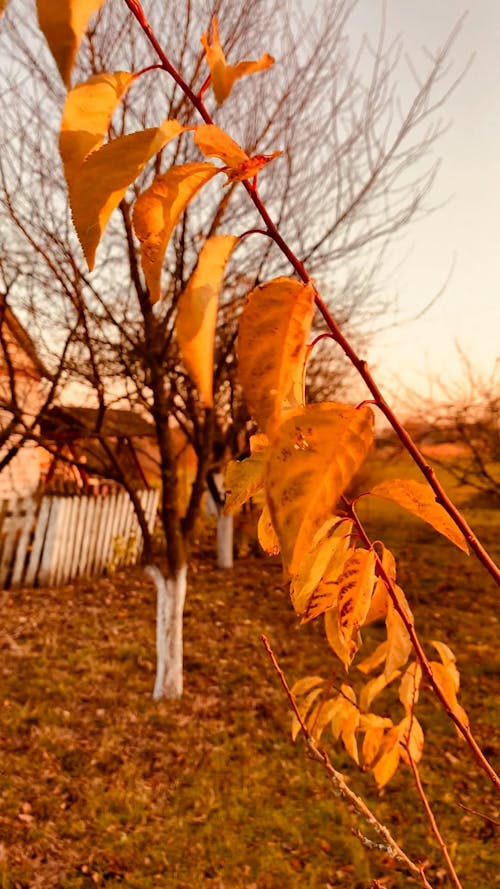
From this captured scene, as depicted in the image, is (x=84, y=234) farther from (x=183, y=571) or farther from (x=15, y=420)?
(x=183, y=571)

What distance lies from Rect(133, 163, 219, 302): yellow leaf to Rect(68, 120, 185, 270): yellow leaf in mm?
34

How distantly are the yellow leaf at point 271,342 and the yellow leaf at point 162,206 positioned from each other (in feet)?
0.27

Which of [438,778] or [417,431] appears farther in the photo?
[417,431]

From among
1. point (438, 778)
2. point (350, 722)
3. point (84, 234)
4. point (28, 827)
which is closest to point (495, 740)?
point (438, 778)

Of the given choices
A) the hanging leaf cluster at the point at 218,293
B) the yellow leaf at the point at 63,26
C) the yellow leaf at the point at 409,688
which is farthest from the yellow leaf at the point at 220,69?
the yellow leaf at the point at 409,688

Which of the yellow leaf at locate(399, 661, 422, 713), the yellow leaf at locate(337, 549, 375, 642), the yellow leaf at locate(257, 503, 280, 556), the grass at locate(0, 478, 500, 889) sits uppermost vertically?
the yellow leaf at locate(257, 503, 280, 556)

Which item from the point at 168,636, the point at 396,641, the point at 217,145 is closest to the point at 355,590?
the point at 396,641

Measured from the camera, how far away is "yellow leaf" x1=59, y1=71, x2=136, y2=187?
47 centimetres

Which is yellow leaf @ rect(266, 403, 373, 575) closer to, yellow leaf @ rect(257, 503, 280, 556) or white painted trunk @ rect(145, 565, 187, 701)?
yellow leaf @ rect(257, 503, 280, 556)

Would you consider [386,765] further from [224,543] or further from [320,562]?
[224,543]

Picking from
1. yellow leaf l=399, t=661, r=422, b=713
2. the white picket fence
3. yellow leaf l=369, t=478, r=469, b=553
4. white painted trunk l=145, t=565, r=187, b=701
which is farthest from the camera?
the white picket fence

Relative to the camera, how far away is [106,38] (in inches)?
177

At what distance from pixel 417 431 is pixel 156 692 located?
5.23 m

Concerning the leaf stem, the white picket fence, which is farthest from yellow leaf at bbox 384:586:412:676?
the white picket fence
